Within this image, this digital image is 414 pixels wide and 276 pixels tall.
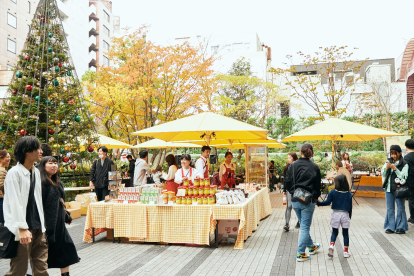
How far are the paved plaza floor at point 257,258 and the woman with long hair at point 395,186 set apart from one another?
0.76 ft

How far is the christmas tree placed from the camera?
7.34m

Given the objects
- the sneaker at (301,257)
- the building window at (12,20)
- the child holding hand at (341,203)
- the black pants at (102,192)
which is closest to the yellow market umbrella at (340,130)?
the child holding hand at (341,203)

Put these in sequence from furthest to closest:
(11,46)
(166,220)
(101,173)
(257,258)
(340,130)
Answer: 1. (11,46)
2. (340,130)
3. (101,173)
4. (166,220)
5. (257,258)

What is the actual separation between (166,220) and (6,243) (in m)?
3.43

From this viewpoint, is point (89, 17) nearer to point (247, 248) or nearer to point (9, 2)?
point (9, 2)

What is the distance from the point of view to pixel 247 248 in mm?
6227

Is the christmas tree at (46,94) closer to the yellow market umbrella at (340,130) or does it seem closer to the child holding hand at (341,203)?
the child holding hand at (341,203)

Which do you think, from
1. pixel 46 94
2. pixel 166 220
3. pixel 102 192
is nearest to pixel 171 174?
pixel 166 220

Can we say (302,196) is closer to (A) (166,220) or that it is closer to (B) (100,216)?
(A) (166,220)

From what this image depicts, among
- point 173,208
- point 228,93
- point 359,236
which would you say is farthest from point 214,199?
point 228,93

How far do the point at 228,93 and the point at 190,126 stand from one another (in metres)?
17.2

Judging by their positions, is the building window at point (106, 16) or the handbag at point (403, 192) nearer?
the handbag at point (403, 192)

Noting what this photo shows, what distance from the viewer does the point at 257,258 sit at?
5.56m

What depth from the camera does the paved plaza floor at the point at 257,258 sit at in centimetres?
493
